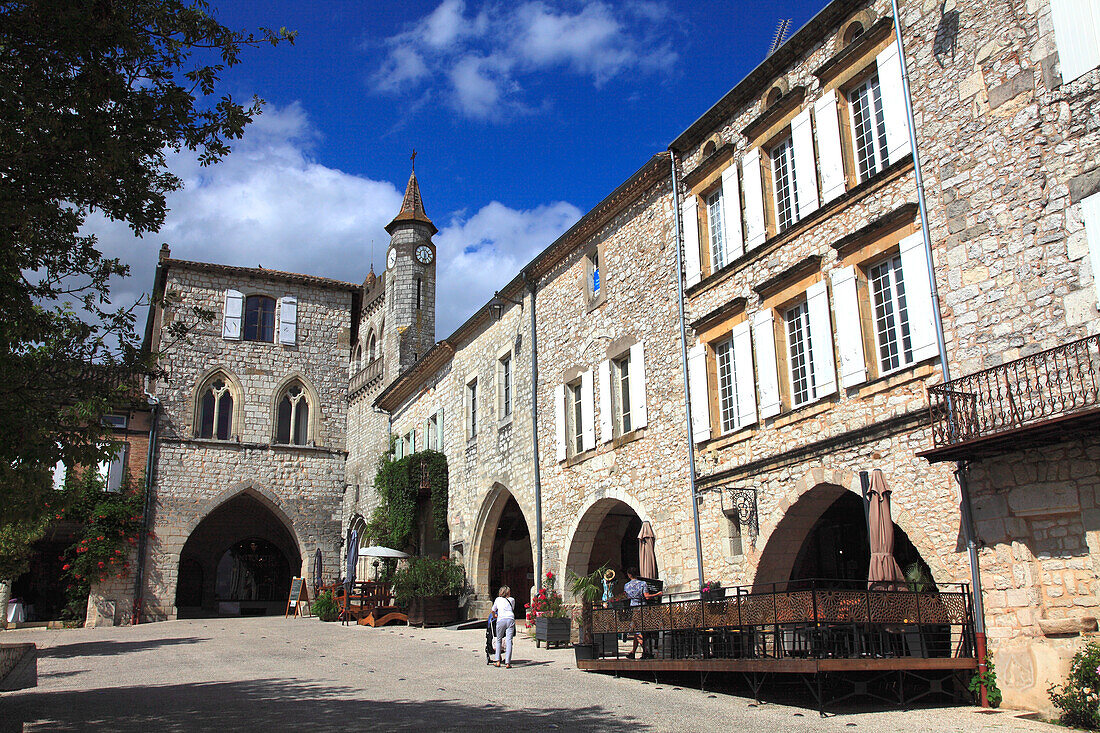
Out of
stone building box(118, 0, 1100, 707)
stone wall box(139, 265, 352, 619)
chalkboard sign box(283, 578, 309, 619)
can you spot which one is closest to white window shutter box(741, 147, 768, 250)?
stone building box(118, 0, 1100, 707)

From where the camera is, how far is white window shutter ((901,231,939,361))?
9125 mm

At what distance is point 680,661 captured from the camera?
31.0ft

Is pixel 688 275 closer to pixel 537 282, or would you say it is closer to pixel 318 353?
pixel 537 282

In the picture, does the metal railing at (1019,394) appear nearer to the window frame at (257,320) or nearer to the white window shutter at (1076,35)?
the white window shutter at (1076,35)

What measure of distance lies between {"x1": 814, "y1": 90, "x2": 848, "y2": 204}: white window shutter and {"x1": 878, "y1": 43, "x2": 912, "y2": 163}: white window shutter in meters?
0.66

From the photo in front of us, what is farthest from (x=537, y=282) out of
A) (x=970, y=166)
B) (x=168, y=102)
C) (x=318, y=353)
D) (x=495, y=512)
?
(x=318, y=353)

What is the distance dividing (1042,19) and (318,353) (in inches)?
986

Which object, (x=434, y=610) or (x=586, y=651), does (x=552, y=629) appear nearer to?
(x=586, y=651)

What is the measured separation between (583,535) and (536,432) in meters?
→ 2.50

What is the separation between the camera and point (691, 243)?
13.4 metres

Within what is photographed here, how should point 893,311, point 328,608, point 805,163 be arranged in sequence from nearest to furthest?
1. point 893,311
2. point 805,163
3. point 328,608

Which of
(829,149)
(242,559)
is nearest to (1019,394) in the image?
(829,149)

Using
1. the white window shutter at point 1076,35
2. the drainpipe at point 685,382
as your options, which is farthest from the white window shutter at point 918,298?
the drainpipe at point 685,382

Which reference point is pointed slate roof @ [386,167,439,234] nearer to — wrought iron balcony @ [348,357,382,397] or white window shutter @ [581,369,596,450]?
wrought iron balcony @ [348,357,382,397]
